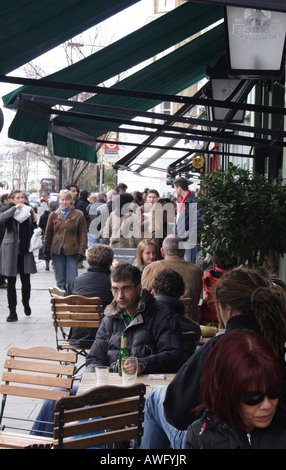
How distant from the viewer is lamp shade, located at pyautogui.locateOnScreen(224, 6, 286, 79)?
16.7 ft

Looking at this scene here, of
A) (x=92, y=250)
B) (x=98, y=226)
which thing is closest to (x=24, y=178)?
(x=98, y=226)

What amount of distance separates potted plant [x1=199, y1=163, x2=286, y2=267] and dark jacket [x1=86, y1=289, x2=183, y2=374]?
3.79ft

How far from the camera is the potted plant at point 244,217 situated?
232 inches

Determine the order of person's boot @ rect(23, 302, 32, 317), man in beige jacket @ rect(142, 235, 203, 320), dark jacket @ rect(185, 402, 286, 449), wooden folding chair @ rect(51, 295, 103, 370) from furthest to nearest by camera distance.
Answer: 1. person's boot @ rect(23, 302, 32, 317)
2. man in beige jacket @ rect(142, 235, 203, 320)
3. wooden folding chair @ rect(51, 295, 103, 370)
4. dark jacket @ rect(185, 402, 286, 449)

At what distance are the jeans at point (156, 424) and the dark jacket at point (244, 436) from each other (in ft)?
4.54

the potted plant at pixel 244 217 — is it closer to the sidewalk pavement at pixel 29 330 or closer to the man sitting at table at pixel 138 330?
the man sitting at table at pixel 138 330

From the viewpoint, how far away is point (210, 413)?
2723 mm

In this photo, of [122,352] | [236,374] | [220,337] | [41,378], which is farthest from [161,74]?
[236,374]

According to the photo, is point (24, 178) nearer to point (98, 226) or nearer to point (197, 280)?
point (98, 226)

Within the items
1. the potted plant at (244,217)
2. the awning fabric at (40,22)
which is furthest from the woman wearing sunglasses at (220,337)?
the awning fabric at (40,22)

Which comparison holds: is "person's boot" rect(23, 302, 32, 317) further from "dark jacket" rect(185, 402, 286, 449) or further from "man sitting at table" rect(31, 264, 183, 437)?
"dark jacket" rect(185, 402, 286, 449)

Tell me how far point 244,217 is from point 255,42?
1.53 m

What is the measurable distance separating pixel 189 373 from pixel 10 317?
751 centimetres

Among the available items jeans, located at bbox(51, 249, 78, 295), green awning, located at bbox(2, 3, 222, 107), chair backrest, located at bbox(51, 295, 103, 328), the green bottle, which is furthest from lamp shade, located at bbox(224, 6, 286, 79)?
jeans, located at bbox(51, 249, 78, 295)
